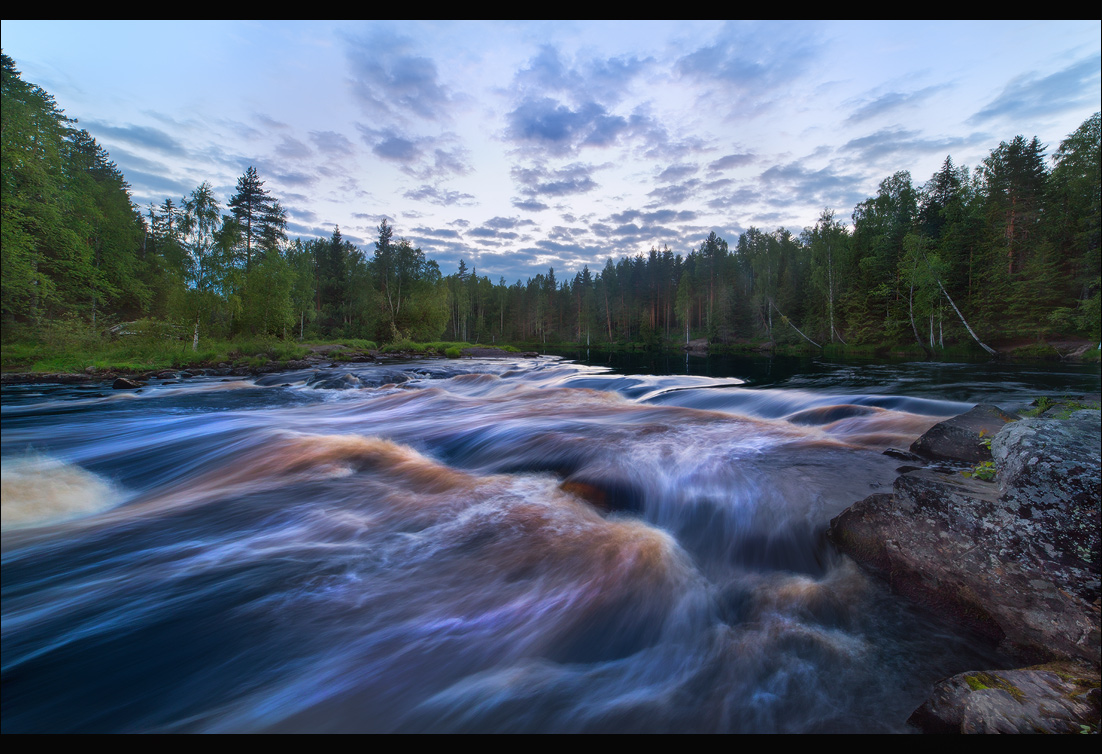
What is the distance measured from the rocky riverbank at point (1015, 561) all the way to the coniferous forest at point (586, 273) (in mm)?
911

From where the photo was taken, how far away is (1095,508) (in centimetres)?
236

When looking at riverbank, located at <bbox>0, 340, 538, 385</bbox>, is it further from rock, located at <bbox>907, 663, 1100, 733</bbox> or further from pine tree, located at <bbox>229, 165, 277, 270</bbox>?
pine tree, located at <bbox>229, 165, 277, 270</bbox>

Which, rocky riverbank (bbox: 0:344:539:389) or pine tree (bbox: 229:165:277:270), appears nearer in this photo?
rocky riverbank (bbox: 0:344:539:389)

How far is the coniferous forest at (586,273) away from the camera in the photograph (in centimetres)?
239

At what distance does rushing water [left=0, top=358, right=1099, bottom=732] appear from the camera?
2.15 meters

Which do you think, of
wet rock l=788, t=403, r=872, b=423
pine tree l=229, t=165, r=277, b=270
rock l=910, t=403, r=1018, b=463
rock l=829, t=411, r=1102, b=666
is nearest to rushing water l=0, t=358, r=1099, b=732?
rock l=829, t=411, r=1102, b=666

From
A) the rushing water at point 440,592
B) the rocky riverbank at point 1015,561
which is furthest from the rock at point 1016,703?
the rushing water at point 440,592

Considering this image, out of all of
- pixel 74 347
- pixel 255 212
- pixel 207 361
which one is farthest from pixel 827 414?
pixel 255 212

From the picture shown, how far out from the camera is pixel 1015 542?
2.47 metres

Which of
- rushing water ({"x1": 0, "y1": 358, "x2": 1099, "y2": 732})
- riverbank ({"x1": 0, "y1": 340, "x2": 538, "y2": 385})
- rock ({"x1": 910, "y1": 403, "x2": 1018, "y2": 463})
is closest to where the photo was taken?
rushing water ({"x1": 0, "y1": 358, "x2": 1099, "y2": 732})

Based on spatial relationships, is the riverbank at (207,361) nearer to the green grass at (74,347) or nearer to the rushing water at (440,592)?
the green grass at (74,347)

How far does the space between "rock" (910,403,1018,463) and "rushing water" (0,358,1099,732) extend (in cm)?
59
